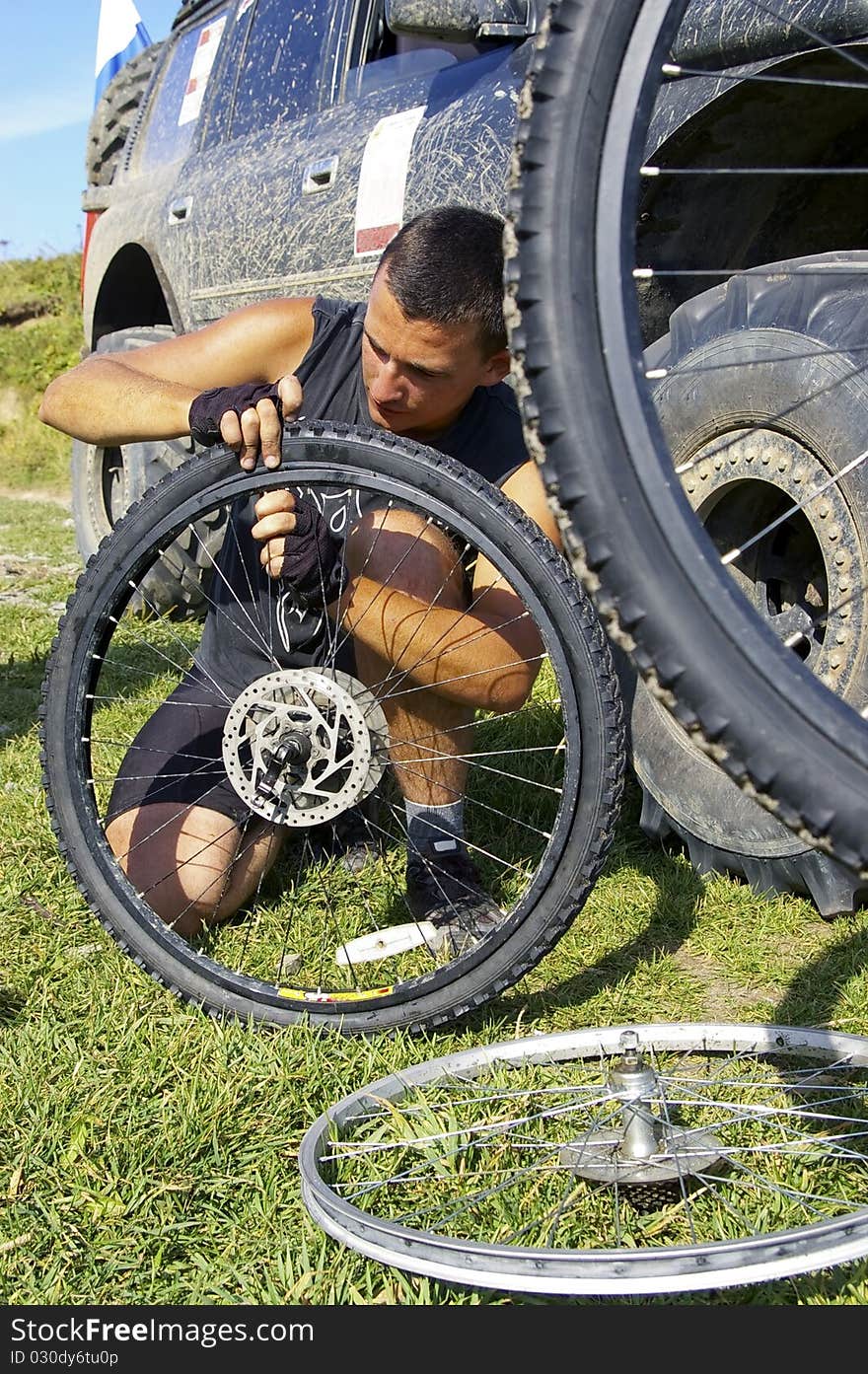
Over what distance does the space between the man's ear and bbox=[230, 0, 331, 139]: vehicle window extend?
1892 millimetres

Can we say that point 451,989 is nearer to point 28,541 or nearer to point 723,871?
point 723,871

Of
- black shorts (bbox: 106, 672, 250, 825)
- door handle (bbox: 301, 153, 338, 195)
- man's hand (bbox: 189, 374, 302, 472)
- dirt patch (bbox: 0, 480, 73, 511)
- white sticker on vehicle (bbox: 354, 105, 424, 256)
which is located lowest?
black shorts (bbox: 106, 672, 250, 825)

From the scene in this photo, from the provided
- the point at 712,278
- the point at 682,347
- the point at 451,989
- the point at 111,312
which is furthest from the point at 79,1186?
the point at 111,312

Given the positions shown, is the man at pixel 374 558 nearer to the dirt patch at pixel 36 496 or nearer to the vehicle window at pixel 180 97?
the vehicle window at pixel 180 97

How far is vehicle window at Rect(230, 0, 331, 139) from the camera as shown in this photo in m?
4.06

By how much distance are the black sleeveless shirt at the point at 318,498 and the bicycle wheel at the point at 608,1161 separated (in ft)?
3.22

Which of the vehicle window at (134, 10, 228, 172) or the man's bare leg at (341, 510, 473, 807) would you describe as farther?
the vehicle window at (134, 10, 228, 172)

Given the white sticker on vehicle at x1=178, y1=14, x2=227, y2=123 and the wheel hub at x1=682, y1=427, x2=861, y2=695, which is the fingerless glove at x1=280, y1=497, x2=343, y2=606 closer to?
the wheel hub at x1=682, y1=427, x2=861, y2=695

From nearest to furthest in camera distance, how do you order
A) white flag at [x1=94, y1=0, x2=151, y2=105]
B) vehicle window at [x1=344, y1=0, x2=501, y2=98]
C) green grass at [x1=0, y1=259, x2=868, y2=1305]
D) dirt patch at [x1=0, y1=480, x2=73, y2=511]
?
green grass at [x1=0, y1=259, x2=868, y2=1305]
vehicle window at [x1=344, y1=0, x2=501, y2=98]
white flag at [x1=94, y1=0, x2=151, y2=105]
dirt patch at [x1=0, y1=480, x2=73, y2=511]

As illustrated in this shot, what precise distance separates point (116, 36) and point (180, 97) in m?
3.50

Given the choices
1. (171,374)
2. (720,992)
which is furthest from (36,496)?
(720,992)

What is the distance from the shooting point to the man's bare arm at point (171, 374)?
2.29m

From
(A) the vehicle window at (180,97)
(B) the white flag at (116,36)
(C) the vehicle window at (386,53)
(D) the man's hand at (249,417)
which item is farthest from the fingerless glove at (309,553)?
(B) the white flag at (116,36)

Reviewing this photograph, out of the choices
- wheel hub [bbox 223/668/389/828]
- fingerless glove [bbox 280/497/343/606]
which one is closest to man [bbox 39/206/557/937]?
fingerless glove [bbox 280/497/343/606]
